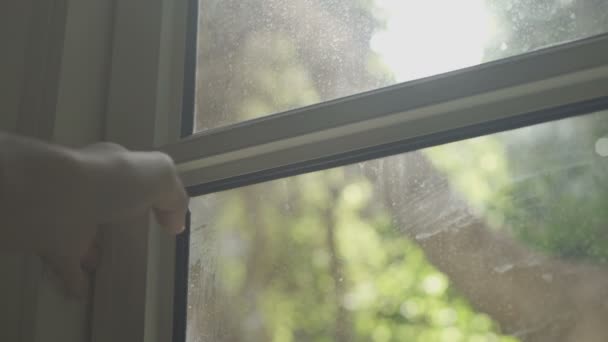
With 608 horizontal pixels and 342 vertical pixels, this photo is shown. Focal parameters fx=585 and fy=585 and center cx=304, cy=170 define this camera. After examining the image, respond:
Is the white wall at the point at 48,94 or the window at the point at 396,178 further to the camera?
the white wall at the point at 48,94

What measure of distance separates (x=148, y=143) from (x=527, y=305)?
1.77 ft

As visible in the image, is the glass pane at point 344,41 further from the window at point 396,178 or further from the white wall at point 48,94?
the white wall at point 48,94

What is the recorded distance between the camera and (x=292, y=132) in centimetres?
77

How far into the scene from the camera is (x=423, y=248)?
0.72 metres

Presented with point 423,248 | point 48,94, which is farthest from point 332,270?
point 48,94

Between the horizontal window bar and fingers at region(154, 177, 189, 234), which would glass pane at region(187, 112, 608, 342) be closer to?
the horizontal window bar

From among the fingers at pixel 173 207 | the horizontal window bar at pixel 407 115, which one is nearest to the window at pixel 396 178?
the horizontal window bar at pixel 407 115

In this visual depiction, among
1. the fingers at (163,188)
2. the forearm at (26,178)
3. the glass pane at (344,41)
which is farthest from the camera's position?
the glass pane at (344,41)

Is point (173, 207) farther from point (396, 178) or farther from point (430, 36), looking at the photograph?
point (430, 36)

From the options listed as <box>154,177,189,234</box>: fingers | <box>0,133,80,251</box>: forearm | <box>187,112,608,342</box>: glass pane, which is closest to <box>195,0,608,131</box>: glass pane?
<box>187,112,608,342</box>: glass pane

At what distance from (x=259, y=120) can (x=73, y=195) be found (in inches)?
12.2

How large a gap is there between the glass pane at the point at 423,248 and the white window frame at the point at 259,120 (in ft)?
0.10

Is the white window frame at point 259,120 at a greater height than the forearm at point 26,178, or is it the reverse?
the white window frame at point 259,120

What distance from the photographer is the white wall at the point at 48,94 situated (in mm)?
770
